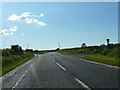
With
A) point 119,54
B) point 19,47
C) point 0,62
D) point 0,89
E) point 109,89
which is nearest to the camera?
point 109,89

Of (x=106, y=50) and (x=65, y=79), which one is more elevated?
(x=106, y=50)

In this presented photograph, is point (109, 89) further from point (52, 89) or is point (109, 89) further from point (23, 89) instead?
point (23, 89)

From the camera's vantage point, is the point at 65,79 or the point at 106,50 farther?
the point at 106,50

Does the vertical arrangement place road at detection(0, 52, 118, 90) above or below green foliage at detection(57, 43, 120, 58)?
below

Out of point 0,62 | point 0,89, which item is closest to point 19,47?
point 0,62

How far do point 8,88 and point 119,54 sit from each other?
20373 millimetres

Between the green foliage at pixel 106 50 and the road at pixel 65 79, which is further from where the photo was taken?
the green foliage at pixel 106 50

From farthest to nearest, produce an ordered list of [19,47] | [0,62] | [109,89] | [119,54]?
[19,47]
[119,54]
[0,62]
[109,89]

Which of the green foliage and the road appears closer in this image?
the road

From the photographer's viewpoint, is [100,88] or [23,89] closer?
[100,88]

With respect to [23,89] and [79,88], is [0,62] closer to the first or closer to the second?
[23,89]

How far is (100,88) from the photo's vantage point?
7637mm

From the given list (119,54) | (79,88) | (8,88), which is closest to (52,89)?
(79,88)

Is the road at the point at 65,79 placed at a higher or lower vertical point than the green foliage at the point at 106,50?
lower
